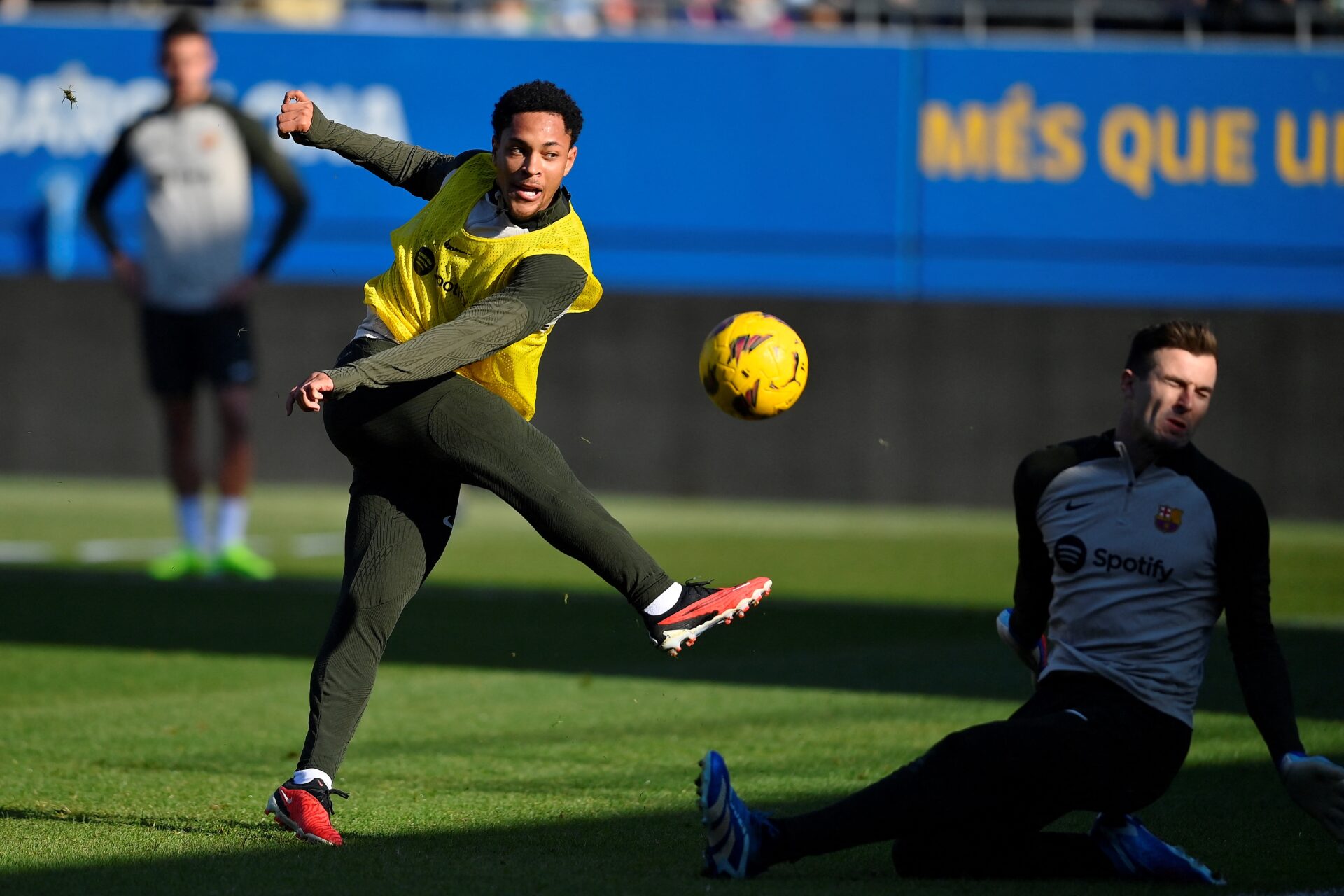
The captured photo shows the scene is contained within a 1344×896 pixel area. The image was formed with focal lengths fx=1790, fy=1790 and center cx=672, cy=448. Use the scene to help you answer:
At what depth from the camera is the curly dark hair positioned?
201 inches

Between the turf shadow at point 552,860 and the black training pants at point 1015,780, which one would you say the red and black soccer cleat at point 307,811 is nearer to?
the turf shadow at point 552,860

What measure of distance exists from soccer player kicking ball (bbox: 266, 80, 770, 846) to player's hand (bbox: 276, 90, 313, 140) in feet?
1.61

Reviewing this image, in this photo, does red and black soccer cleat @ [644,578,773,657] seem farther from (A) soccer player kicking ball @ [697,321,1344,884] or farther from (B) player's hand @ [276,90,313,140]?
(B) player's hand @ [276,90,313,140]

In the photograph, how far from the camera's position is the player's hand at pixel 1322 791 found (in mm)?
4035

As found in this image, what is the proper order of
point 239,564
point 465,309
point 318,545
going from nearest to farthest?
point 465,309 < point 239,564 < point 318,545

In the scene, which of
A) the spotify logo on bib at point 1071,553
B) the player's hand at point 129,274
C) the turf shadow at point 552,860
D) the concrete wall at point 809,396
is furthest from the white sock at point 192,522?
the spotify logo on bib at point 1071,553

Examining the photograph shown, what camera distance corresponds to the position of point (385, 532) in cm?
512

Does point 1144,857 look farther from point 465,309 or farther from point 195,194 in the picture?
point 195,194

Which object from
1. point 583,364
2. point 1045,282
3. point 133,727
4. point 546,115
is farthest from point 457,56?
point 546,115

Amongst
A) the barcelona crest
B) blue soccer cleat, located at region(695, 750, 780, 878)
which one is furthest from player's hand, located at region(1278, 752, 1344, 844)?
blue soccer cleat, located at region(695, 750, 780, 878)

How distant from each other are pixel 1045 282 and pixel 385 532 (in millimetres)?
14431

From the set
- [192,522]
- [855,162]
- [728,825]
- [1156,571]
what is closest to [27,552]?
[192,522]

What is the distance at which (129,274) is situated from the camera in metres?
11.9

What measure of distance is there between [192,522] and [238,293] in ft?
4.98
